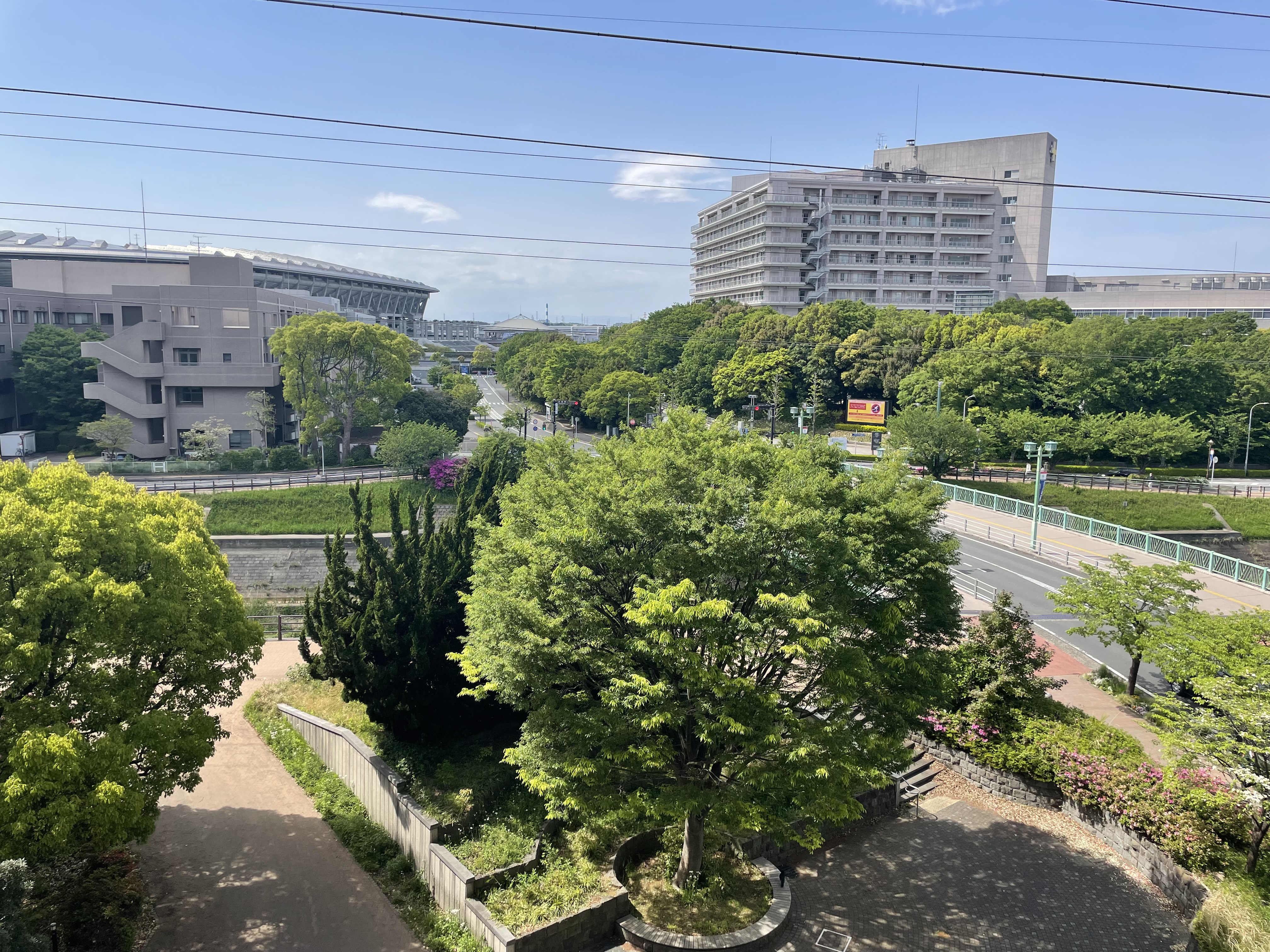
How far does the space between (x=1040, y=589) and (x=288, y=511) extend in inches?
1408

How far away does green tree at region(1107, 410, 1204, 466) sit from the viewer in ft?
157

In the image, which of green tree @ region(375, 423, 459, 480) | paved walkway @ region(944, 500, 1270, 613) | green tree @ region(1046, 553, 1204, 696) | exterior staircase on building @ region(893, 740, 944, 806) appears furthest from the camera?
green tree @ region(375, 423, 459, 480)

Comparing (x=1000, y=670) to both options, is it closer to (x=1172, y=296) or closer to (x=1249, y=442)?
(x=1249, y=442)

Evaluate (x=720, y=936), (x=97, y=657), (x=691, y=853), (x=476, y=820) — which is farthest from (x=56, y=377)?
(x=720, y=936)

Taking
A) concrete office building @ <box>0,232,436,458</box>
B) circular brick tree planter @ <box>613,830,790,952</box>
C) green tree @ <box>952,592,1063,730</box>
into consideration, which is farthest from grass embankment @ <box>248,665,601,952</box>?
concrete office building @ <box>0,232,436,458</box>


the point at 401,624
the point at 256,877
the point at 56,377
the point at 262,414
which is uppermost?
the point at 56,377

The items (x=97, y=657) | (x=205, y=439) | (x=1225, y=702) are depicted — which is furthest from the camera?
(x=205, y=439)

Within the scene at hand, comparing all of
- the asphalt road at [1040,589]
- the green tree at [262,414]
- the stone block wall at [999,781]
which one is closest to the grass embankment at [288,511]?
the green tree at [262,414]

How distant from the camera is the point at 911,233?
3602 inches

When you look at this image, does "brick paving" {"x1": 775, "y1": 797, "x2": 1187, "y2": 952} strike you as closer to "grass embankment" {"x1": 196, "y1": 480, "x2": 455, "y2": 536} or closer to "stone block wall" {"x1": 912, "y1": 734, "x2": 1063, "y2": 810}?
"stone block wall" {"x1": 912, "y1": 734, "x2": 1063, "y2": 810}

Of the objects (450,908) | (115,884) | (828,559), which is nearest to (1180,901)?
(828,559)

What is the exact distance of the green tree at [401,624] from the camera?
1545 centimetres

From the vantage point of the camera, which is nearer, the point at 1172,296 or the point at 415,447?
the point at 415,447

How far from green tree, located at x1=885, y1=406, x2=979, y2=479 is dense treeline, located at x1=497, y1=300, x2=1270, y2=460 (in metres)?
3.23
